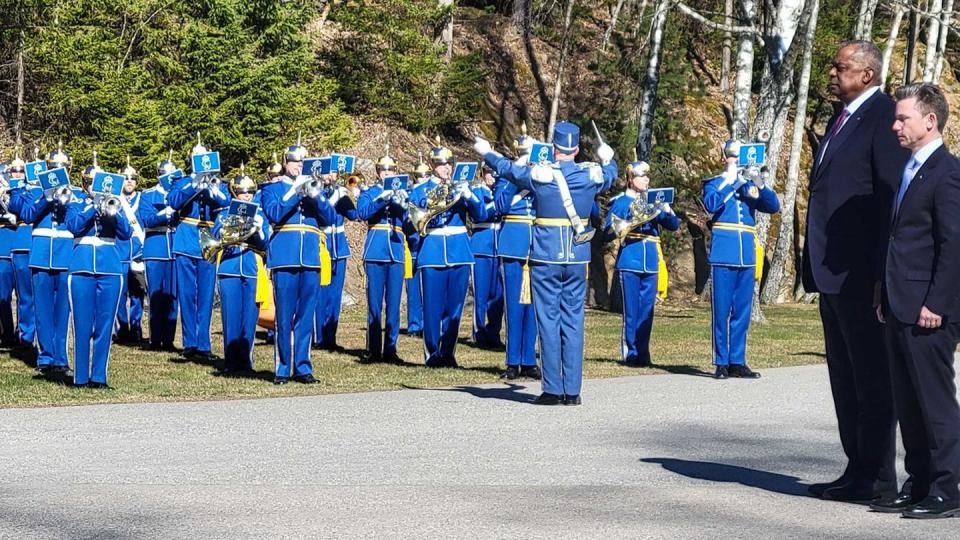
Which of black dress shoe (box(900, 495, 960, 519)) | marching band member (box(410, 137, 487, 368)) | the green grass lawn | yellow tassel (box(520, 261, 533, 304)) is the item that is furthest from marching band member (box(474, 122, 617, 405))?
black dress shoe (box(900, 495, 960, 519))

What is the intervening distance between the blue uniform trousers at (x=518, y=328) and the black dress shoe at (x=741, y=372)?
6.34 ft

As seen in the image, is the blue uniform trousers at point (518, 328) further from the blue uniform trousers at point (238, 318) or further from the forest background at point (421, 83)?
the forest background at point (421, 83)

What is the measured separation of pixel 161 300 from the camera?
56.3 feet

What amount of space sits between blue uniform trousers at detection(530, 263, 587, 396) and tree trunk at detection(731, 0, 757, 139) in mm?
11263

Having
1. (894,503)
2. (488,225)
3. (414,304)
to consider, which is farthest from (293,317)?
(894,503)

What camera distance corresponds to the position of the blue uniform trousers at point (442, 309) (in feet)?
50.2

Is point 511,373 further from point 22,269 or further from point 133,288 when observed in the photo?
point 133,288

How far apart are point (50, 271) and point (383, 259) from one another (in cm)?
392

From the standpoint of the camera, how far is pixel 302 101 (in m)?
26.5

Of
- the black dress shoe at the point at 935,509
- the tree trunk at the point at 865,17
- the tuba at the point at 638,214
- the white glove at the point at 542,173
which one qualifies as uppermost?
the tree trunk at the point at 865,17

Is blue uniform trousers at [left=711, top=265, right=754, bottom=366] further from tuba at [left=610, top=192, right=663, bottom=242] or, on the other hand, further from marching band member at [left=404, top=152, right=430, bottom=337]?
marching band member at [left=404, top=152, right=430, bottom=337]

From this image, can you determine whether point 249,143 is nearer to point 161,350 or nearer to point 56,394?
point 161,350

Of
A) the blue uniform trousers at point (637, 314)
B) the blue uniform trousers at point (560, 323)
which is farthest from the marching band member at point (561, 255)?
the blue uniform trousers at point (637, 314)

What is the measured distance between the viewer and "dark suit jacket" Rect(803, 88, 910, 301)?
760cm
